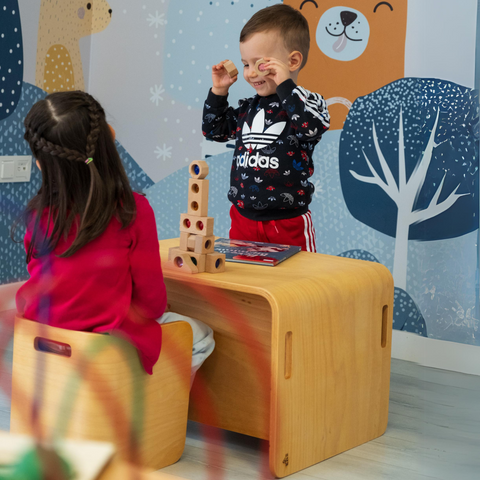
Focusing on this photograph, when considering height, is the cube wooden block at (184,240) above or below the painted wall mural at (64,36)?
below

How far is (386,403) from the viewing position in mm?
1403

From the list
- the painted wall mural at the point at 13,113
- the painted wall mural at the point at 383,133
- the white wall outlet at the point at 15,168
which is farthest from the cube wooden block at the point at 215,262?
the white wall outlet at the point at 15,168

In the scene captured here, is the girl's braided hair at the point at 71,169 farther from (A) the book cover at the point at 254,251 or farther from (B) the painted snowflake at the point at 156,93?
(B) the painted snowflake at the point at 156,93

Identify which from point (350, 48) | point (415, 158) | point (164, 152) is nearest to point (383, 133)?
point (415, 158)

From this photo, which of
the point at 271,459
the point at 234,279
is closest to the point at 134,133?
the point at 234,279

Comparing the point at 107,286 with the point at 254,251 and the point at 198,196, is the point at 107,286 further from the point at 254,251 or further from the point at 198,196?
the point at 254,251

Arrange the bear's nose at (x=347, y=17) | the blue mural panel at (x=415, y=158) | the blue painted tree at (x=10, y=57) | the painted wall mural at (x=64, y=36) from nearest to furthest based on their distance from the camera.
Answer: the blue mural panel at (x=415, y=158) < the bear's nose at (x=347, y=17) < the blue painted tree at (x=10, y=57) < the painted wall mural at (x=64, y=36)

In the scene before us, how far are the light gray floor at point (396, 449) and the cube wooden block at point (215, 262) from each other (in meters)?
0.36

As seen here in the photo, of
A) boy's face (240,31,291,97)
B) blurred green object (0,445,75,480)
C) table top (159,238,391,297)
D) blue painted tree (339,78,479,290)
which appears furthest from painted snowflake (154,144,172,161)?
blurred green object (0,445,75,480)

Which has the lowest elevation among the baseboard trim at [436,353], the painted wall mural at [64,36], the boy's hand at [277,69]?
the baseboard trim at [436,353]

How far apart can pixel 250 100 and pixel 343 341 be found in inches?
26.5

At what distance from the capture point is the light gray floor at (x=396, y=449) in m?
1.22

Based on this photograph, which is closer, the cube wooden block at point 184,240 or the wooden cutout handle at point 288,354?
the wooden cutout handle at point 288,354

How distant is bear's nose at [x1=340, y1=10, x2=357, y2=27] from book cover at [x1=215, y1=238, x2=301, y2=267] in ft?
2.77
